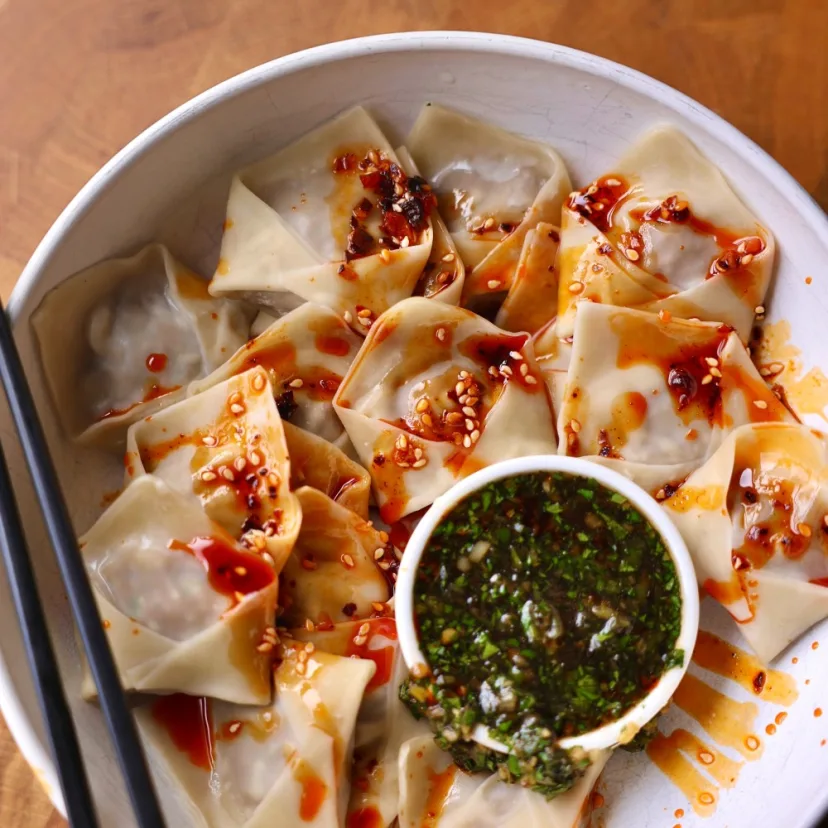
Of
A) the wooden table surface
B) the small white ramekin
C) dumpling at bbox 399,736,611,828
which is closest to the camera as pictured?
the small white ramekin

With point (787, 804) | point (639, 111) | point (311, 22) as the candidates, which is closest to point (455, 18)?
point (311, 22)

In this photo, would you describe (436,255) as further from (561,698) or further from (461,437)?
(561,698)

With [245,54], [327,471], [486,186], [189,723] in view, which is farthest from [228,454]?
[245,54]

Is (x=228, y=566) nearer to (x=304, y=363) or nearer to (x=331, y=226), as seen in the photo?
(x=304, y=363)

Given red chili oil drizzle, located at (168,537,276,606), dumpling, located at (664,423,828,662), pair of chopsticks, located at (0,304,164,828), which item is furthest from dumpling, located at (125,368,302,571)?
dumpling, located at (664,423,828,662)

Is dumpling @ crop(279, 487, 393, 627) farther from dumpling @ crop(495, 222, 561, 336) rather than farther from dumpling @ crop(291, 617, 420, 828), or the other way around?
dumpling @ crop(495, 222, 561, 336)

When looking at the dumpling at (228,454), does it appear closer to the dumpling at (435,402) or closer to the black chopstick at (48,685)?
the dumpling at (435,402)
